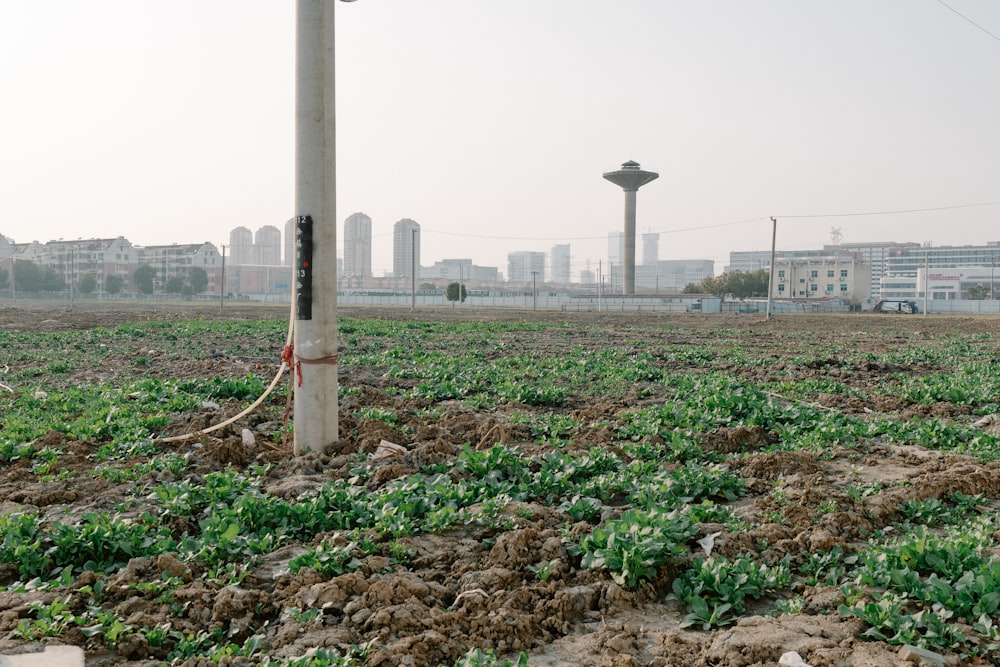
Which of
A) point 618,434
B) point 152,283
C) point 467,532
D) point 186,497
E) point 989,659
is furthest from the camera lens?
point 152,283

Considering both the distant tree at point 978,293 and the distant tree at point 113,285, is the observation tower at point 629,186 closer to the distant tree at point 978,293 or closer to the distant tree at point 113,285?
the distant tree at point 978,293

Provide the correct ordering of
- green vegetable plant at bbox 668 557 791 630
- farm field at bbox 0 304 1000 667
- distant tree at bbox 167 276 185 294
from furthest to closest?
distant tree at bbox 167 276 185 294 < green vegetable plant at bbox 668 557 791 630 < farm field at bbox 0 304 1000 667

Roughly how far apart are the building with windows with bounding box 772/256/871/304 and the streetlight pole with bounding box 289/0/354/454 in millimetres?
143636

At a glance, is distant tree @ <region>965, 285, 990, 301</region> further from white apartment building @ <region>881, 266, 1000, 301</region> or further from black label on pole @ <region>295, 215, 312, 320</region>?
black label on pole @ <region>295, 215, 312, 320</region>

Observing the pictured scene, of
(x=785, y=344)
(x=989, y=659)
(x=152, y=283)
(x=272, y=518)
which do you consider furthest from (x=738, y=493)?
(x=152, y=283)

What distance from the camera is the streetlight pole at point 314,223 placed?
26.0 ft

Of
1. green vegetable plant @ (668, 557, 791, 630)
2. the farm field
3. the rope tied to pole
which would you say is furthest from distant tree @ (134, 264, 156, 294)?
green vegetable plant @ (668, 557, 791, 630)

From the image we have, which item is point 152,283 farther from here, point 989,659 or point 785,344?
point 989,659

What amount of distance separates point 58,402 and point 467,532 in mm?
7691

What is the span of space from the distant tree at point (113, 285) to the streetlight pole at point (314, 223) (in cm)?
14643

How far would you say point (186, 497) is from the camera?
627cm

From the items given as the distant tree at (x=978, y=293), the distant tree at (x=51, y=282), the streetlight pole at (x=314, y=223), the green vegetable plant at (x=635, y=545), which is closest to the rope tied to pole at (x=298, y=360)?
the streetlight pole at (x=314, y=223)

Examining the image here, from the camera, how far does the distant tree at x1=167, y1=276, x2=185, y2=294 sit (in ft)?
457

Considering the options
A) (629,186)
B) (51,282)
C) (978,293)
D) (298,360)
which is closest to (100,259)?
(51,282)
